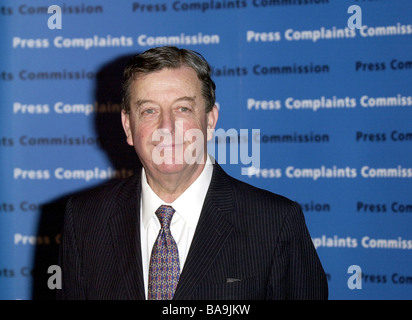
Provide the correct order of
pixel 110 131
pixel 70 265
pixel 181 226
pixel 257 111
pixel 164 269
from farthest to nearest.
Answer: pixel 110 131
pixel 257 111
pixel 70 265
pixel 181 226
pixel 164 269

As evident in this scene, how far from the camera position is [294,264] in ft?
6.43

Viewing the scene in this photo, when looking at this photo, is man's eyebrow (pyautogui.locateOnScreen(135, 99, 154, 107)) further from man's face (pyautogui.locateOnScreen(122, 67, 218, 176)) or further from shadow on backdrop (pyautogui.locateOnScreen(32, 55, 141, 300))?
shadow on backdrop (pyautogui.locateOnScreen(32, 55, 141, 300))

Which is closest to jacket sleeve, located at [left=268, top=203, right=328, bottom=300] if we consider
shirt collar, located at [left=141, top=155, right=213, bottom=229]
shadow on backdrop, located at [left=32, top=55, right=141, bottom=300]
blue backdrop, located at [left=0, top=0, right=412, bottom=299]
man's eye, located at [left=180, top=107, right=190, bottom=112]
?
shirt collar, located at [left=141, top=155, right=213, bottom=229]

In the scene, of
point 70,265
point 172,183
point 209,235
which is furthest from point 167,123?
point 70,265

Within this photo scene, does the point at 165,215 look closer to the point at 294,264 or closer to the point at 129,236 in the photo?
the point at 129,236

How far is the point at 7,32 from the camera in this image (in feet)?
10.9

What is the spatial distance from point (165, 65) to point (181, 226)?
0.69 m

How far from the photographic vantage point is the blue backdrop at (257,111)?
9.98 feet

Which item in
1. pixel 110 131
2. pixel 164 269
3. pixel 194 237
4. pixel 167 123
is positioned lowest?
pixel 164 269

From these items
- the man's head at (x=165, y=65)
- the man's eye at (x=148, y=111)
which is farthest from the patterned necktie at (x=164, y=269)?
the man's head at (x=165, y=65)

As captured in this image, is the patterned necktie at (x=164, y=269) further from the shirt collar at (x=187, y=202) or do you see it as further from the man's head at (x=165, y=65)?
the man's head at (x=165, y=65)

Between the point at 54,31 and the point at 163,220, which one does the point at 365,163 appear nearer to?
the point at 163,220

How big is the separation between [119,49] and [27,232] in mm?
1490
